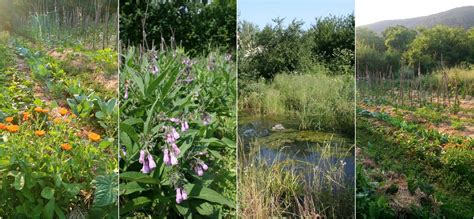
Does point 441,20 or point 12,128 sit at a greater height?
point 441,20

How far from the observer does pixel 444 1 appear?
461 cm

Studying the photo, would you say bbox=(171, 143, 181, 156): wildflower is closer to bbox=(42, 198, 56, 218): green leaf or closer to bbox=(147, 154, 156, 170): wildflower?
bbox=(147, 154, 156, 170): wildflower

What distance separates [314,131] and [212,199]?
1.38 m

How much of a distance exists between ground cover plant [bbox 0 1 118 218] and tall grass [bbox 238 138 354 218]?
1.20 metres

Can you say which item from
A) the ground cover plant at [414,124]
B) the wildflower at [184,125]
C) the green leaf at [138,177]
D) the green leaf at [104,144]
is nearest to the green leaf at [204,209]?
the green leaf at [138,177]

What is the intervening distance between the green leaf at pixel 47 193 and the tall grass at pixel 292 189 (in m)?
1.57

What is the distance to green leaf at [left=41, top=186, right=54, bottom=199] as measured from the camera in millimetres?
3246

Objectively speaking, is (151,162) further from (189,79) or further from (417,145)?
(417,145)

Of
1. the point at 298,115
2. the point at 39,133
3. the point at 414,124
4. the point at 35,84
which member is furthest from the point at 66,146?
the point at 414,124

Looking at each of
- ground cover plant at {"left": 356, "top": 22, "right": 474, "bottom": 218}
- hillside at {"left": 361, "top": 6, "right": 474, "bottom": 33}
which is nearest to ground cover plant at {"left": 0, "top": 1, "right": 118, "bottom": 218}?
ground cover plant at {"left": 356, "top": 22, "right": 474, "bottom": 218}

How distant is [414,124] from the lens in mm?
4648

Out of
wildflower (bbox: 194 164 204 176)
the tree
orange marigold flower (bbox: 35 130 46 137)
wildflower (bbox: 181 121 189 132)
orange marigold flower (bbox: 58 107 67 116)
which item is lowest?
wildflower (bbox: 194 164 204 176)

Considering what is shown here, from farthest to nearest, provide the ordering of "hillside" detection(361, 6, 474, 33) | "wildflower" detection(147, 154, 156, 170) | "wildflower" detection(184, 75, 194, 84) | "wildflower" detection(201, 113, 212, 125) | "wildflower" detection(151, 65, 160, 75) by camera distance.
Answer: "hillside" detection(361, 6, 474, 33), "wildflower" detection(184, 75, 194, 84), "wildflower" detection(151, 65, 160, 75), "wildflower" detection(201, 113, 212, 125), "wildflower" detection(147, 154, 156, 170)

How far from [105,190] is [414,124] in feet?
8.75
